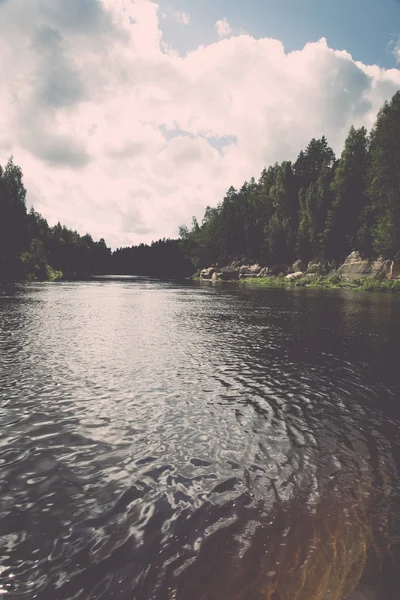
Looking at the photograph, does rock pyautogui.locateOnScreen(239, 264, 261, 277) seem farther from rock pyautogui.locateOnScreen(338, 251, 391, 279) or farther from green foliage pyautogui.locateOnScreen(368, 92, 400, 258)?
green foliage pyautogui.locateOnScreen(368, 92, 400, 258)

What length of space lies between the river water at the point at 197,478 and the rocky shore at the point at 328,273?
54067mm

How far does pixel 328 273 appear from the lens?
8600 centimetres

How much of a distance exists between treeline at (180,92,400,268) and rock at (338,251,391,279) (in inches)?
79.7

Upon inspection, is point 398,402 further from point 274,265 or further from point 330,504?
point 274,265

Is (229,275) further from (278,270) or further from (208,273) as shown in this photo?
(278,270)

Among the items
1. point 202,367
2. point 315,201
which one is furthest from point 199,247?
point 202,367

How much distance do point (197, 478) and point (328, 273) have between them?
86.2m

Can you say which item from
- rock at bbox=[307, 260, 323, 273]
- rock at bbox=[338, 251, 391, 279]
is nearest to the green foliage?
rock at bbox=[338, 251, 391, 279]

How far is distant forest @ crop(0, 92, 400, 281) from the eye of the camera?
6281 cm

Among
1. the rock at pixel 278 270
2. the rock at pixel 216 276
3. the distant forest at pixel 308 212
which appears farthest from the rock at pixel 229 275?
the rock at pixel 278 270

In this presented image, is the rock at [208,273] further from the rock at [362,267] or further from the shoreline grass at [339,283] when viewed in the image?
the rock at [362,267]

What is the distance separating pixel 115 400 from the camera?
11.3 meters

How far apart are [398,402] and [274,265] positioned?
10367 cm

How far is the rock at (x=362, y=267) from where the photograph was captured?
2588 inches
